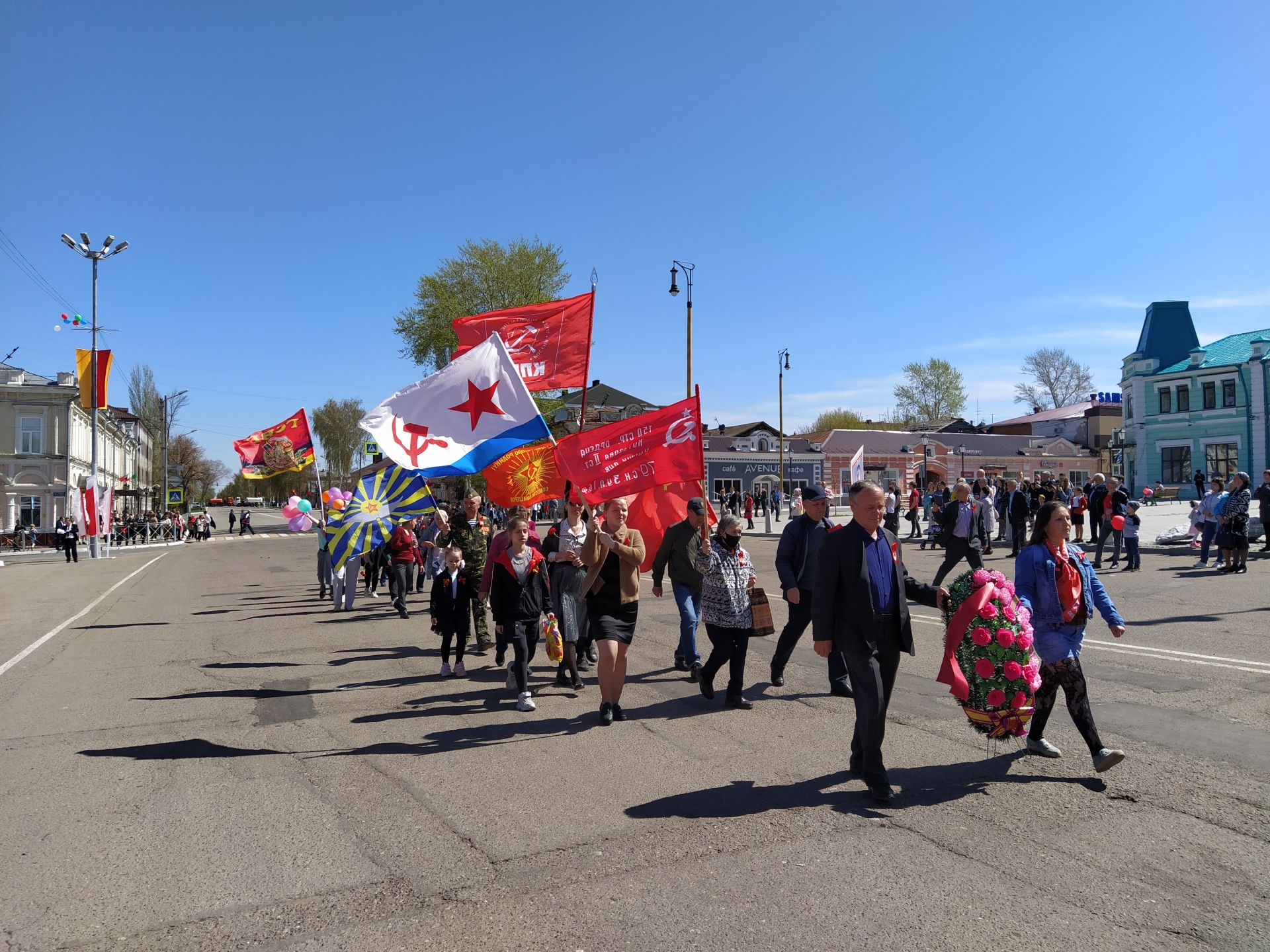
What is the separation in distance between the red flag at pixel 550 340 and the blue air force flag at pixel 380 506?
391 centimetres

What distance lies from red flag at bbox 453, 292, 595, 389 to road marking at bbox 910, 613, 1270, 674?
6.78 m

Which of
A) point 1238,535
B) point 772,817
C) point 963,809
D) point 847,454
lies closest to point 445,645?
point 772,817

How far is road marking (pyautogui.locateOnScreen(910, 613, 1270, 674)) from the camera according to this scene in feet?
27.9

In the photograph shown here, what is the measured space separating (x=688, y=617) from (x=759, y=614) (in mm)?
1184

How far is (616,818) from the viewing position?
4852 millimetres

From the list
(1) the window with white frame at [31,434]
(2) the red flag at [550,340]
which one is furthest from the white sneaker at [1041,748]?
(1) the window with white frame at [31,434]

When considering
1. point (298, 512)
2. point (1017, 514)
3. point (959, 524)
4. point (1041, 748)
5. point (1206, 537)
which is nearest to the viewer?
point (1041, 748)

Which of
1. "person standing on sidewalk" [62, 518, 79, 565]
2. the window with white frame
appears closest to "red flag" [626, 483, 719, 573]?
"person standing on sidewalk" [62, 518, 79, 565]

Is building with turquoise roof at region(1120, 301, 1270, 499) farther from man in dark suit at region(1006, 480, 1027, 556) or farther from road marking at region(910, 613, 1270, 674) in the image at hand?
road marking at region(910, 613, 1270, 674)

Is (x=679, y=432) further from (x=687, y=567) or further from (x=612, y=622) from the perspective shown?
(x=612, y=622)

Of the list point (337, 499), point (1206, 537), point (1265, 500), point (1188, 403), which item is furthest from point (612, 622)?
point (1188, 403)

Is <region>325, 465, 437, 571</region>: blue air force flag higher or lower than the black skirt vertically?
higher

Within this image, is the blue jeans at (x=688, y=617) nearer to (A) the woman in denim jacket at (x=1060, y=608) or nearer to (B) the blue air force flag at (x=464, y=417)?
(B) the blue air force flag at (x=464, y=417)

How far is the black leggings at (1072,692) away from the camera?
5371 mm
